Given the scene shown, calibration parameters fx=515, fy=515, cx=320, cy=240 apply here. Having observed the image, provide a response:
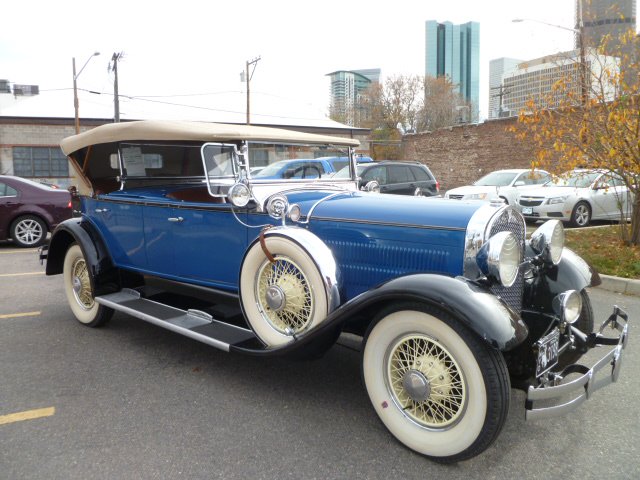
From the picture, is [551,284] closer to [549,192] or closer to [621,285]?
[621,285]

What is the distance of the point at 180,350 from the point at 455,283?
2.52 m

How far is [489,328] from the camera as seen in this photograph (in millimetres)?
2260

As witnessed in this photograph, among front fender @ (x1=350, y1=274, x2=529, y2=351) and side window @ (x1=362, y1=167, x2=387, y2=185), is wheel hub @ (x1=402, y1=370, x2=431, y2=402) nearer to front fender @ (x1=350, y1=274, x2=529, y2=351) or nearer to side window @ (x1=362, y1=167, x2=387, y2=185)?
front fender @ (x1=350, y1=274, x2=529, y2=351)

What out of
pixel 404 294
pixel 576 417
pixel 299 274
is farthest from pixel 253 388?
pixel 576 417

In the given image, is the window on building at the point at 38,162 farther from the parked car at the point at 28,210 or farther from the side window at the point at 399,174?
the side window at the point at 399,174

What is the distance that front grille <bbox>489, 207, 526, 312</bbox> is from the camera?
116 inches

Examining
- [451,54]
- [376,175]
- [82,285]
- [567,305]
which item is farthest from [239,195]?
[451,54]

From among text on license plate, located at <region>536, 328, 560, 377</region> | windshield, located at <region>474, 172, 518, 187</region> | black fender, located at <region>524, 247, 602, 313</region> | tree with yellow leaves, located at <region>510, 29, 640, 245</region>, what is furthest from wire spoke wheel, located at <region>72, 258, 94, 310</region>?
windshield, located at <region>474, 172, 518, 187</region>

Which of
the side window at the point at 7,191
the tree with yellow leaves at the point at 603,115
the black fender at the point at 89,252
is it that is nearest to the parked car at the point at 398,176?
the tree with yellow leaves at the point at 603,115

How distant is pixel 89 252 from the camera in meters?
4.52

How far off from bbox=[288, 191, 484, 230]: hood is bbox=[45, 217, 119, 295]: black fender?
6.43 feet

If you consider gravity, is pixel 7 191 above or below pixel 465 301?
above

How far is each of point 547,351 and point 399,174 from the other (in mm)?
9927

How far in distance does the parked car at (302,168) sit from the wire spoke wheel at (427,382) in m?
1.81
